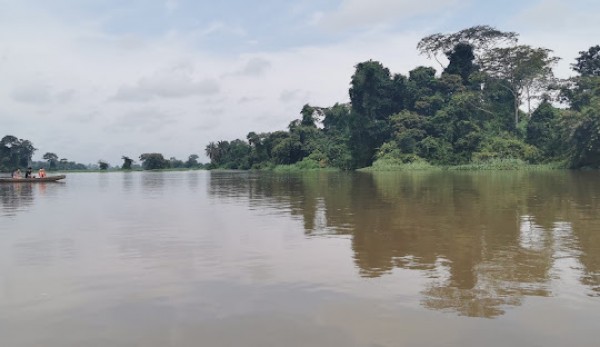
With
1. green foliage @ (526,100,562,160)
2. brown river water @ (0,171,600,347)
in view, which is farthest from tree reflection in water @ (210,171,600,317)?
green foliage @ (526,100,562,160)

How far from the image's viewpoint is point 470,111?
60.3m

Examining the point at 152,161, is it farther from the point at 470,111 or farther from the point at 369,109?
the point at 470,111

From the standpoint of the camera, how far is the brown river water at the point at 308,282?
4797 millimetres

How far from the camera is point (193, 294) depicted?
20.6ft

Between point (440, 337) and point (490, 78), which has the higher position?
point (490, 78)

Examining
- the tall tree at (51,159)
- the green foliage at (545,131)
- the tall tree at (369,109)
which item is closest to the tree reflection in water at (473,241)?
the green foliage at (545,131)

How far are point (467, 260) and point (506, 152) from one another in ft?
167

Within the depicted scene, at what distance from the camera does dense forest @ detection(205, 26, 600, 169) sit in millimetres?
53656

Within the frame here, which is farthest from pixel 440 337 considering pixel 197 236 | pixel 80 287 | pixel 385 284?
pixel 197 236

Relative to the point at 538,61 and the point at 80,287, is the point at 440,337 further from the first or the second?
the point at 538,61

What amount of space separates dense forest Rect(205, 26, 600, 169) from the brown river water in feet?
142

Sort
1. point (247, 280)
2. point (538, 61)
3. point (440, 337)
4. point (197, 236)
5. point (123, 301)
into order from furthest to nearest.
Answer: point (538, 61) < point (197, 236) < point (247, 280) < point (123, 301) < point (440, 337)

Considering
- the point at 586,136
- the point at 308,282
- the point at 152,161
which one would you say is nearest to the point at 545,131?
the point at 586,136

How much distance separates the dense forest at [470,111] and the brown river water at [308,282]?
4314cm
